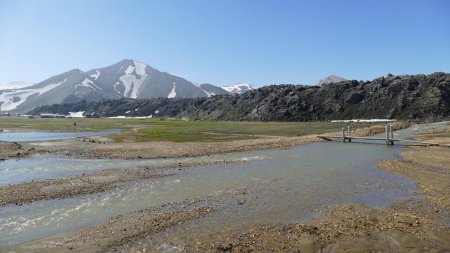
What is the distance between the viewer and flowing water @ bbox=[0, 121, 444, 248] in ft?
74.3

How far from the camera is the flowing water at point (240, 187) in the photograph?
22.7 metres

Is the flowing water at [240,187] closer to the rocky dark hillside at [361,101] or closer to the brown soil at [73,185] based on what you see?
the brown soil at [73,185]

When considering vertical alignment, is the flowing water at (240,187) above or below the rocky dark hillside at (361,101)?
→ below

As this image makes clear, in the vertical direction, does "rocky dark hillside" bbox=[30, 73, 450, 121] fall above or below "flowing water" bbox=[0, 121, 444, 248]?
above

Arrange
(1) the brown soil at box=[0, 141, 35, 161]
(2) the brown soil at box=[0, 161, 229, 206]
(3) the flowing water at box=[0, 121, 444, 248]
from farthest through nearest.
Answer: (1) the brown soil at box=[0, 141, 35, 161] → (2) the brown soil at box=[0, 161, 229, 206] → (3) the flowing water at box=[0, 121, 444, 248]

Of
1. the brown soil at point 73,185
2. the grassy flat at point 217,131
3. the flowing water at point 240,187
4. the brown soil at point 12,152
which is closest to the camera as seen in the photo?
the flowing water at point 240,187

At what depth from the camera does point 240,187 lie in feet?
102

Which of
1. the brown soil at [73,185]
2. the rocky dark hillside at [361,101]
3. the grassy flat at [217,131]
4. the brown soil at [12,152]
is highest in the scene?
the rocky dark hillside at [361,101]

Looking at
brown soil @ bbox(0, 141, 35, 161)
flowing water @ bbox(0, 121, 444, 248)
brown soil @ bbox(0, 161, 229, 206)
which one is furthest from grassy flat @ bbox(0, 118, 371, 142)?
brown soil @ bbox(0, 161, 229, 206)

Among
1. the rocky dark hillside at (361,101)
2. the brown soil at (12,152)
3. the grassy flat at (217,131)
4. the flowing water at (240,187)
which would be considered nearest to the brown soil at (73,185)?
the flowing water at (240,187)

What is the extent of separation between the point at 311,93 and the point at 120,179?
6127 inches

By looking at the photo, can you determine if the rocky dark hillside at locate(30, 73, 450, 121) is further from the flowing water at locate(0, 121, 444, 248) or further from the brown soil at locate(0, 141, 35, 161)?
the brown soil at locate(0, 141, 35, 161)

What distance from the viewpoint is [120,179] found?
117 ft

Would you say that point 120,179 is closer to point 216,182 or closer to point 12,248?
point 216,182
